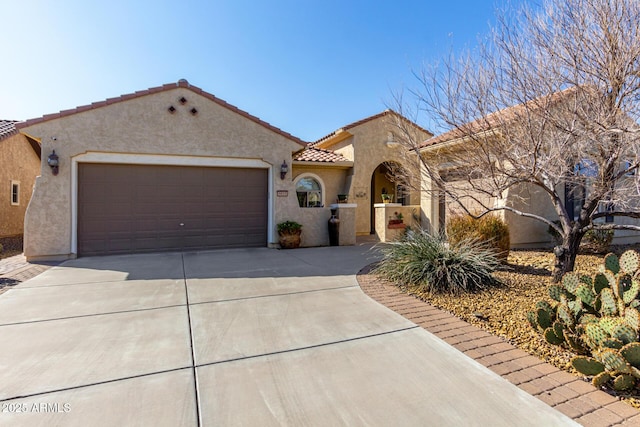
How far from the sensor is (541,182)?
5715mm

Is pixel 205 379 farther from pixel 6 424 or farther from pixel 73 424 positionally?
pixel 6 424

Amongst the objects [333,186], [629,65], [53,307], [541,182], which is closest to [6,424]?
[53,307]

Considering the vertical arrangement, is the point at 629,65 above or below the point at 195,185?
above

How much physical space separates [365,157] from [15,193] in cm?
1618

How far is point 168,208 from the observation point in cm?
1046

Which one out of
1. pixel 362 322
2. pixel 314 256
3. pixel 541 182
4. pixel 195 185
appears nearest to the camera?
pixel 362 322

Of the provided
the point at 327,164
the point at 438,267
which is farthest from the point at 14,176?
the point at 438,267

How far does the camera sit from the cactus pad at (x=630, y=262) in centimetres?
369

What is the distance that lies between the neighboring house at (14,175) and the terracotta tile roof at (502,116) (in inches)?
622

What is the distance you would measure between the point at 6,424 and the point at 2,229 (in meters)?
15.0

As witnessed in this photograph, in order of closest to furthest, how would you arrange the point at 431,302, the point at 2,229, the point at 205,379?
1. the point at 205,379
2. the point at 431,302
3. the point at 2,229

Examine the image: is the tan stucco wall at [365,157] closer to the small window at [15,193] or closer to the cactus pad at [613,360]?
the cactus pad at [613,360]

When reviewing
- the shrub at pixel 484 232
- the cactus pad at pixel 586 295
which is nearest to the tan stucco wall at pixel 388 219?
the shrub at pixel 484 232

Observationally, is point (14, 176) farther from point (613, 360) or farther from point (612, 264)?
point (612, 264)
